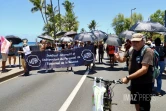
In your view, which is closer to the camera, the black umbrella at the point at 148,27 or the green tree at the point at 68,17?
the black umbrella at the point at 148,27

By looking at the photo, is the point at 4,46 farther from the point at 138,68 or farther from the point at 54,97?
the point at 138,68

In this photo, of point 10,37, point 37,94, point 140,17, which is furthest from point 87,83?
point 140,17

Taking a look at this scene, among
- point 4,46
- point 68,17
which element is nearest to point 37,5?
point 68,17

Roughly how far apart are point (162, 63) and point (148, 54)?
15.2ft

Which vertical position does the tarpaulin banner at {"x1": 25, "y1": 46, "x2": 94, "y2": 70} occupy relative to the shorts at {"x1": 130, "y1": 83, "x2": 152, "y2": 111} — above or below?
above

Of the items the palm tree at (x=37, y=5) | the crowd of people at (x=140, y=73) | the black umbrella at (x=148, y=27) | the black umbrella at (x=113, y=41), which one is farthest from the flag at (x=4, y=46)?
the palm tree at (x=37, y=5)

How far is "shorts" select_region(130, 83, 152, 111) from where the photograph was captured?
15.0ft

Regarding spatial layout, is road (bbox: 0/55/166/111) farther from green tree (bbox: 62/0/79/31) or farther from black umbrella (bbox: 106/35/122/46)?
green tree (bbox: 62/0/79/31)

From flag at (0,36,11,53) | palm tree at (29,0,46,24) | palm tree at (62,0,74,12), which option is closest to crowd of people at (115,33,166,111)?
flag at (0,36,11,53)

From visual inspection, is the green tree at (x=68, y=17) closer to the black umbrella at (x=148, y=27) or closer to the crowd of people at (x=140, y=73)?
the black umbrella at (x=148, y=27)

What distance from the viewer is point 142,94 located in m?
4.62

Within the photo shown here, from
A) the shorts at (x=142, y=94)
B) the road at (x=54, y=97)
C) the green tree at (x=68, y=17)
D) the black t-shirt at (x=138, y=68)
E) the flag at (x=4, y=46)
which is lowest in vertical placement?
the road at (x=54, y=97)

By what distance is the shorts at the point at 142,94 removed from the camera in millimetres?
4574

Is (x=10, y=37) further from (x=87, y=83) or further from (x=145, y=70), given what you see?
(x=145, y=70)
